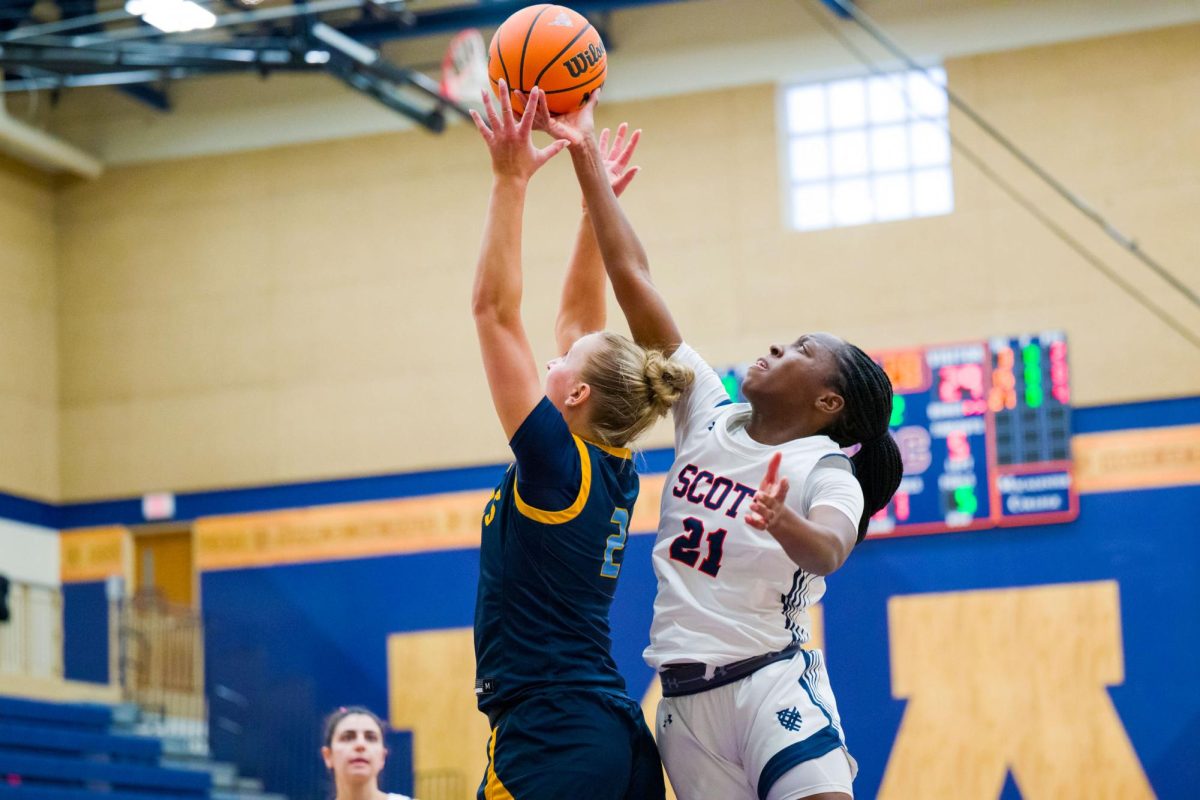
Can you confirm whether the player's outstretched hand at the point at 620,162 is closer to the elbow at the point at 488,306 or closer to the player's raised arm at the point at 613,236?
the player's raised arm at the point at 613,236

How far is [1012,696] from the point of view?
13.1 meters

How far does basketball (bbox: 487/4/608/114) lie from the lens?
4.53 m

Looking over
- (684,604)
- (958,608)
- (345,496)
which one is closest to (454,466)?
(345,496)

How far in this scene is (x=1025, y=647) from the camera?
13156 mm

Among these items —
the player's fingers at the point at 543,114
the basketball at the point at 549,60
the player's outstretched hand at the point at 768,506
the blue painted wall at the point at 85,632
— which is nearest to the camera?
the player's outstretched hand at the point at 768,506

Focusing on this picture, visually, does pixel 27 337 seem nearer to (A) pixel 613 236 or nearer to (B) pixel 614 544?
(A) pixel 613 236

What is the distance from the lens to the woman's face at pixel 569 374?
394 centimetres

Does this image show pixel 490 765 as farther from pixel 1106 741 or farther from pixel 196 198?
pixel 196 198

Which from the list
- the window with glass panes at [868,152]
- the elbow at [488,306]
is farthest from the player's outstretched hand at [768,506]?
the window with glass panes at [868,152]

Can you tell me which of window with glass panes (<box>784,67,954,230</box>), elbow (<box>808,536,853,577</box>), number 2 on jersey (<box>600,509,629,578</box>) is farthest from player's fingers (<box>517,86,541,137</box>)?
window with glass panes (<box>784,67,954,230</box>)

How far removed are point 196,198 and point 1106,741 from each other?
34.0 ft

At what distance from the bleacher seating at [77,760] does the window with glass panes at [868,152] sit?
7647 mm

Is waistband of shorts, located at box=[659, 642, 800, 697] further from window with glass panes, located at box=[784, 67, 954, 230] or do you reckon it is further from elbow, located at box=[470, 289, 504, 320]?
window with glass panes, located at box=[784, 67, 954, 230]

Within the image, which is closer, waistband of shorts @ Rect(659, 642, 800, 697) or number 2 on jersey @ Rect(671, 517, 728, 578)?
waistband of shorts @ Rect(659, 642, 800, 697)
